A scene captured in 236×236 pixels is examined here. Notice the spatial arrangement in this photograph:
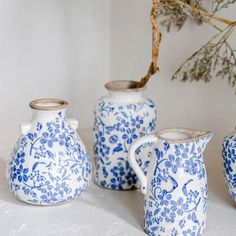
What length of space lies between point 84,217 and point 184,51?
586mm

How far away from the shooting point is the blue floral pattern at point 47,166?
1.02 meters

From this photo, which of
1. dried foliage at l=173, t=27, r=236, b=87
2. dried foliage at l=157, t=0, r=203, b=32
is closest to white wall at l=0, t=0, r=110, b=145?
dried foliage at l=157, t=0, r=203, b=32

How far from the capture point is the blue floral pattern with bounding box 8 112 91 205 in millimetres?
1019

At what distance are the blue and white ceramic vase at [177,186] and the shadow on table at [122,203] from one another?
0.24 feet

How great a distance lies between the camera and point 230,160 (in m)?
1.00

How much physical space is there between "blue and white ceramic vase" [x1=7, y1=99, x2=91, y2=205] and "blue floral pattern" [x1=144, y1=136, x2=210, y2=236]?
0.61ft

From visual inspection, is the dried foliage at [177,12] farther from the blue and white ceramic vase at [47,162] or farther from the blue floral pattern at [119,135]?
the blue and white ceramic vase at [47,162]

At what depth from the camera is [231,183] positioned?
3.33 ft

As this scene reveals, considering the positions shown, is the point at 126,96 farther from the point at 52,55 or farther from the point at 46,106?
the point at 52,55

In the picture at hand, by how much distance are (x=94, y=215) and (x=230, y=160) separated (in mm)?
283

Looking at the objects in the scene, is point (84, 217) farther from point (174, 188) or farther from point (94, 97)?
point (94, 97)

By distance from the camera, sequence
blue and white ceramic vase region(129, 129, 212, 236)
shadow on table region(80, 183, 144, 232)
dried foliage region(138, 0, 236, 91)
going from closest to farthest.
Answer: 1. blue and white ceramic vase region(129, 129, 212, 236)
2. shadow on table region(80, 183, 144, 232)
3. dried foliage region(138, 0, 236, 91)

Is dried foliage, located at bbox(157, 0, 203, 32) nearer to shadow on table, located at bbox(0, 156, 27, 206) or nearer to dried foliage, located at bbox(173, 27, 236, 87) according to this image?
dried foliage, located at bbox(173, 27, 236, 87)

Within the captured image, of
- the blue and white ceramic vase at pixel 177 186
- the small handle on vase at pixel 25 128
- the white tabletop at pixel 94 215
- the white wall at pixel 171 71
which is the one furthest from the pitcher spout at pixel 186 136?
the white wall at pixel 171 71
